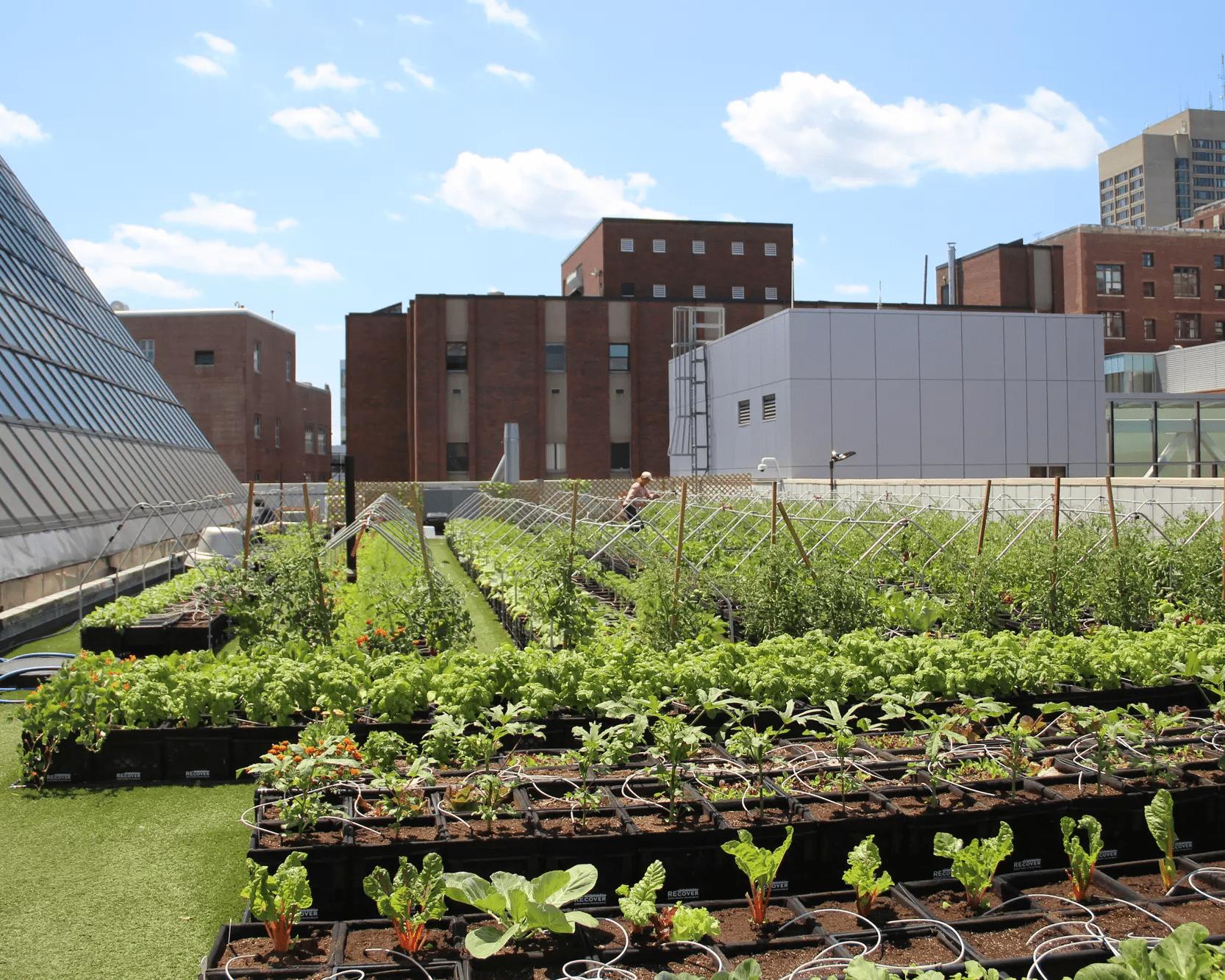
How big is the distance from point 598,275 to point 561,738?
160 feet

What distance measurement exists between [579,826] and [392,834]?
0.96 m

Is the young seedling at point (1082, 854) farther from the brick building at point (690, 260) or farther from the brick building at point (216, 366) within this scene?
the brick building at point (216, 366)

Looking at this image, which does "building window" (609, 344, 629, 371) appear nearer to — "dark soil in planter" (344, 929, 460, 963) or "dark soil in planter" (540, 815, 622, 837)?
"dark soil in planter" (540, 815, 622, 837)

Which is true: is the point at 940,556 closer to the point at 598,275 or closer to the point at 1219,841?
the point at 1219,841

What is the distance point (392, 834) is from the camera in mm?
5164

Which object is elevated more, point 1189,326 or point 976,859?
point 1189,326

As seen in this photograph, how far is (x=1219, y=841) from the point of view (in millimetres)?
5812

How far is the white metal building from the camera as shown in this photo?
27891 millimetres

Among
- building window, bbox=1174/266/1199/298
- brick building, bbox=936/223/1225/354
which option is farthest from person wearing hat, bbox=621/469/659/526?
building window, bbox=1174/266/1199/298

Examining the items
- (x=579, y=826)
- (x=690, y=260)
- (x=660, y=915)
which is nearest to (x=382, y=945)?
(x=660, y=915)

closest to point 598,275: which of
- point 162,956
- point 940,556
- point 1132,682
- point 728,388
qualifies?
point 728,388

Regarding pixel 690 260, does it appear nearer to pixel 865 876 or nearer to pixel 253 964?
pixel 865 876

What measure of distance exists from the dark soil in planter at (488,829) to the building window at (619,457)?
3985cm

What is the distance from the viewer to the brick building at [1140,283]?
196 ft
